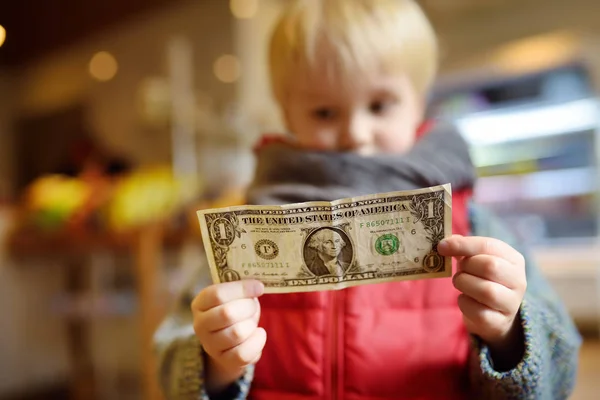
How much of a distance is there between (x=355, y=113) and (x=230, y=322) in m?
0.26

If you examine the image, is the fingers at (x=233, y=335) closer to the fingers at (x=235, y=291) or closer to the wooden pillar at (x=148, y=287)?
the fingers at (x=235, y=291)

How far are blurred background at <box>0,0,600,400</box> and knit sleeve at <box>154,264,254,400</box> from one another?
1.03m

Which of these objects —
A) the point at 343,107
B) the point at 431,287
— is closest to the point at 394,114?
the point at 343,107

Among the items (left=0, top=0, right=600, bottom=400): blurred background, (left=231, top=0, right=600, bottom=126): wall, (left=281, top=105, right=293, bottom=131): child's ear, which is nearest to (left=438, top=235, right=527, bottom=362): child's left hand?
(left=281, top=105, right=293, bottom=131): child's ear

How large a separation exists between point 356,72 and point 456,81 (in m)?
1.88

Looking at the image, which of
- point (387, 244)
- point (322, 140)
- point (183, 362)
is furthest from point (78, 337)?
point (387, 244)

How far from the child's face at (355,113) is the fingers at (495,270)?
0.61 ft

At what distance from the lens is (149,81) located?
8.44 feet

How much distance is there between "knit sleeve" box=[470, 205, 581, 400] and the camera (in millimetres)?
445

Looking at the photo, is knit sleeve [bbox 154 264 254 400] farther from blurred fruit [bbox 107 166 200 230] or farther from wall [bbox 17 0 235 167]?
wall [bbox 17 0 235 167]

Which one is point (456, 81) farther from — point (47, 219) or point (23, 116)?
point (23, 116)

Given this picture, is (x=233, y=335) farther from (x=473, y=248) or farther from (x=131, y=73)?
(x=131, y=73)

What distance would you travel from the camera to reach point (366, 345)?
0.51 metres

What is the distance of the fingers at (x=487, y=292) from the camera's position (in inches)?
16.5
